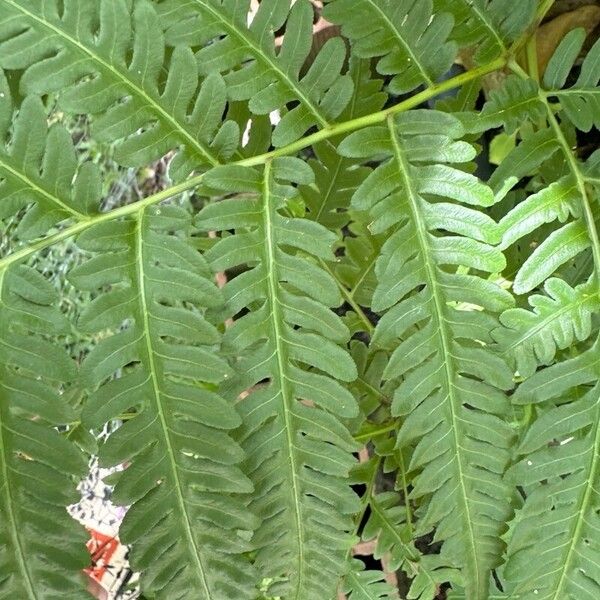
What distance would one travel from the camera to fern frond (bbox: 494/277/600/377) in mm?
779

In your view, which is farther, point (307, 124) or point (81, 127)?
point (81, 127)

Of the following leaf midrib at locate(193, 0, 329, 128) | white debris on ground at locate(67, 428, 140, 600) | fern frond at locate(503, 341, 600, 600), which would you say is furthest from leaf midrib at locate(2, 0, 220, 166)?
white debris on ground at locate(67, 428, 140, 600)

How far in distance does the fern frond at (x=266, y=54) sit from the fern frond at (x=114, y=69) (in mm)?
30

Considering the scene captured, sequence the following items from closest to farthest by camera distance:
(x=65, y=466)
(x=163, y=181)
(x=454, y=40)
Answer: (x=65, y=466), (x=454, y=40), (x=163, y=181)

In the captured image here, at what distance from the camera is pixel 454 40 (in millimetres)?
872

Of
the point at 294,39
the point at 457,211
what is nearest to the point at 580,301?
the point at 457,211

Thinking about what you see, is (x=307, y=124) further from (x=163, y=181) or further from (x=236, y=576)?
(x=163, y=181)

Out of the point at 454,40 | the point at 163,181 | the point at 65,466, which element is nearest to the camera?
the point at 65,466

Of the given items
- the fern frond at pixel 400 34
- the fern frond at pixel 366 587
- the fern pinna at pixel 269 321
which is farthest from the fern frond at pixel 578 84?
the fern frond at pixel 366 587

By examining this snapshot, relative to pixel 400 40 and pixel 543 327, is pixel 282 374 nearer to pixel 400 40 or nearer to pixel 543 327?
pixel 543 327

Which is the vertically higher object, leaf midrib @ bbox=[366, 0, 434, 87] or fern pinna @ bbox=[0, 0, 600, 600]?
leaf midrib @ bbox=[366, 0, 434, 87]

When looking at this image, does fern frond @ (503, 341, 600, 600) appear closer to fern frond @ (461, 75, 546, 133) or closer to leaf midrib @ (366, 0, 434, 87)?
fern frond @ (461, 75, 546, 133)

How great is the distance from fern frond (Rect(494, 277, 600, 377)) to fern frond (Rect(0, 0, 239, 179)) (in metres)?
0.41

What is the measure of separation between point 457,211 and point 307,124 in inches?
9.0
